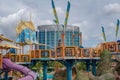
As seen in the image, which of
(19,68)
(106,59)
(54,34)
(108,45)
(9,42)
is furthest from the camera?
(54,34)

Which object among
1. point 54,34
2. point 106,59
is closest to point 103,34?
point 106,59

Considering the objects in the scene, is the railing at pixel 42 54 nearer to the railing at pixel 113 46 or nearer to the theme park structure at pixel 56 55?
the theme park structure at pixel 56 55

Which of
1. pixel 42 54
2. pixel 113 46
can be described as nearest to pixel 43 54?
pixel 42 54

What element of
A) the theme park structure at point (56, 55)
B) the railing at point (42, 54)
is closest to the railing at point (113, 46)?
the theme park structure at point (56, 55)

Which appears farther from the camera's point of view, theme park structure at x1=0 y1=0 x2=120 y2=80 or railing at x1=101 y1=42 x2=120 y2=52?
railing at x1=101 y1=42 x2=120 y2=52

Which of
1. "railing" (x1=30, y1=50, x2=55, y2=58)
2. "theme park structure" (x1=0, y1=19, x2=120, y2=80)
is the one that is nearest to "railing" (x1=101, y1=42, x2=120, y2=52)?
"theme park structure" (x1=0, y1=19, x2=120, y2=80)

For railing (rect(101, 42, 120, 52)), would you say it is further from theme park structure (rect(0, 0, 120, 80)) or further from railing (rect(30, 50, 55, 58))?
railing (rect(30, 50, 55, 58))

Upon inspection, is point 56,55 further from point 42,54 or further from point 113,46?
point 113,46

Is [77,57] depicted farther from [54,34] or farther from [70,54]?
[54,34]

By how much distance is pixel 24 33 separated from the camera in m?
33.1

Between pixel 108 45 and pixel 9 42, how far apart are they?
35.7 ft

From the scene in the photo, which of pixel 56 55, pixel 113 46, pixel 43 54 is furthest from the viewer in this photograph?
pixel 43 54

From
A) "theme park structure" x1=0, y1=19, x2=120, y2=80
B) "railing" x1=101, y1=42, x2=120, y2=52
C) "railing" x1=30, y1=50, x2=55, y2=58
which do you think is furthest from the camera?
"railing" x1=30, y1=50, x2=55, y2=58

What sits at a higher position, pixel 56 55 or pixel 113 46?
pixel 113 46
